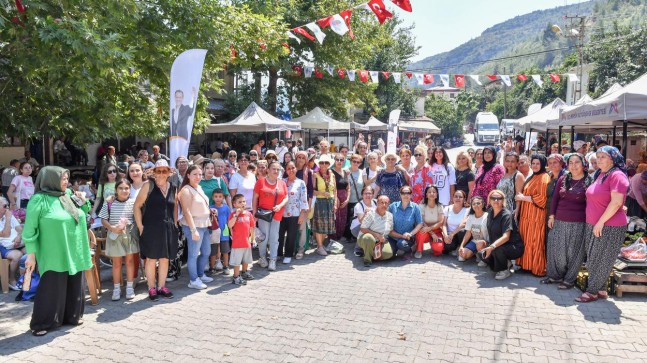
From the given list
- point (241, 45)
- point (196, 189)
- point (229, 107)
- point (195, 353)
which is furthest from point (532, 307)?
point (229, 107)

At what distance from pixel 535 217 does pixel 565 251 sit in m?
0.65

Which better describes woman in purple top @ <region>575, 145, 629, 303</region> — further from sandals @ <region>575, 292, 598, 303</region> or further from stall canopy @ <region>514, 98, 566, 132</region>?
stall canopy @ <region>514, 98, 566, 132</region>

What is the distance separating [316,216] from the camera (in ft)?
27.1

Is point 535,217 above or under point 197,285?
above

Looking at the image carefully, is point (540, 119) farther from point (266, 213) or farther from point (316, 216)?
point (266, 213)

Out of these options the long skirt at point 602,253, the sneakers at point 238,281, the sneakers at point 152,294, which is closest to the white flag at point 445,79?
the long skirt at point 602,253

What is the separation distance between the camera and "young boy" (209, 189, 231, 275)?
270 inches

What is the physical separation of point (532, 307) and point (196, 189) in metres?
4.22

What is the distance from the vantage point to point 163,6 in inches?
375

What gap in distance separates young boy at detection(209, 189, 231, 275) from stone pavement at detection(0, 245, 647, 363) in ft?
1.31

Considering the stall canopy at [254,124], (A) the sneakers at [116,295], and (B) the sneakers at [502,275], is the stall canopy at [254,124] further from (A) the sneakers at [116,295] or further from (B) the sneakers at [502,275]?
(B) the sneakers at [502,275]

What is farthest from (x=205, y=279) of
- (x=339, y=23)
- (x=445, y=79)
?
(x=445, y=79)

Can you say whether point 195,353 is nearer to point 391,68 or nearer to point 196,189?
point 196,189

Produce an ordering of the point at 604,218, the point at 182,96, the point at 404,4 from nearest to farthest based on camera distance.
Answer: the point at 604,218, the point at 182,96, the point at 404,4
